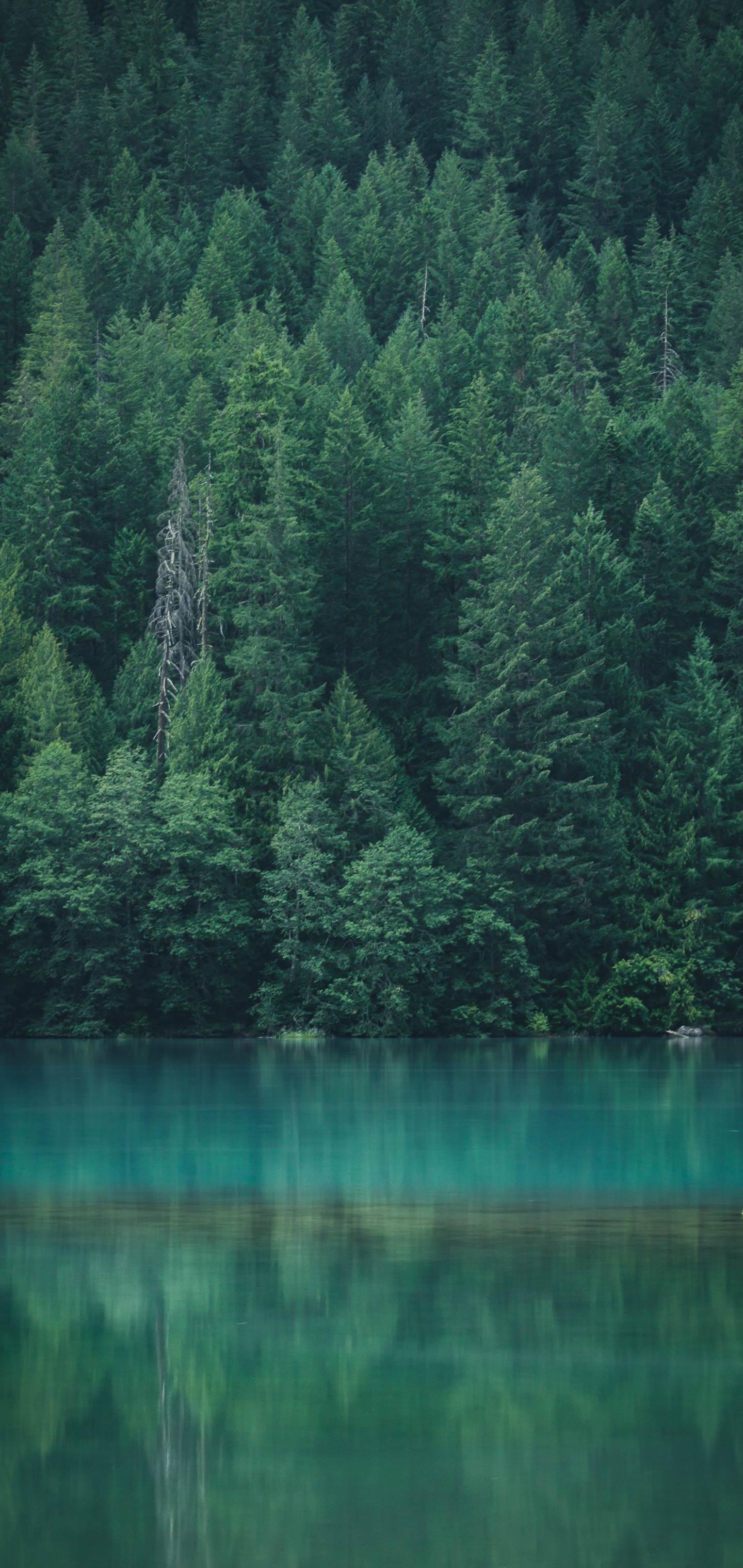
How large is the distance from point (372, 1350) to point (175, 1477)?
3.92 meters

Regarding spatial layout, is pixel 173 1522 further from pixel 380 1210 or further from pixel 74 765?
pixel 74 765

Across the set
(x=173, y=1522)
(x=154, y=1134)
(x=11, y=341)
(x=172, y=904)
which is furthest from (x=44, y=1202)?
(x=11, y=341)

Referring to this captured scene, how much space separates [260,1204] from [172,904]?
4311cm

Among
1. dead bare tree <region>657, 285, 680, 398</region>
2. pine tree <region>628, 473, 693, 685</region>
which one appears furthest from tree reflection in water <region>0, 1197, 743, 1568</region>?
dead bare tree <region>657, 285, 680, 398</region>

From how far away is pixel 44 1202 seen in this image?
27359mm

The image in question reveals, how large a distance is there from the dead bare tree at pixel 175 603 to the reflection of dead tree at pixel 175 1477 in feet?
209

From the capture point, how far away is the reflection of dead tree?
12844mm

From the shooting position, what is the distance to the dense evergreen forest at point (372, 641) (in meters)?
71.4

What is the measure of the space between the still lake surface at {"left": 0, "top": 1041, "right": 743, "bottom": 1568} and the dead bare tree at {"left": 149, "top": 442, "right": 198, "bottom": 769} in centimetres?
4552

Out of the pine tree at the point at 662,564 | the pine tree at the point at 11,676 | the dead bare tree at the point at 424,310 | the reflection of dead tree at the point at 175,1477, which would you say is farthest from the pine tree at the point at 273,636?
the reflection of dead tree at the point at 175,1477

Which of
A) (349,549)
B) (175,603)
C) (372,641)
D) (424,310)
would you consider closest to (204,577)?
(175,603)

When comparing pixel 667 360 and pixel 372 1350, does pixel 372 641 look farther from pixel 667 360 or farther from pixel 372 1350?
pixel 372 1350

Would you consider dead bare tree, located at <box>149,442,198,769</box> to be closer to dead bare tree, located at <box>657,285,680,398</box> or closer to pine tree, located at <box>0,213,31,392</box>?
pine tree, located at <box>0,213,31,392</box>

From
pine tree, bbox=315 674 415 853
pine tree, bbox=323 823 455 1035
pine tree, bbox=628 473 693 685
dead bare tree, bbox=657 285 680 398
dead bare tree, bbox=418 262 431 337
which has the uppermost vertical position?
dead bare tree, bbox=418 262 431 337
